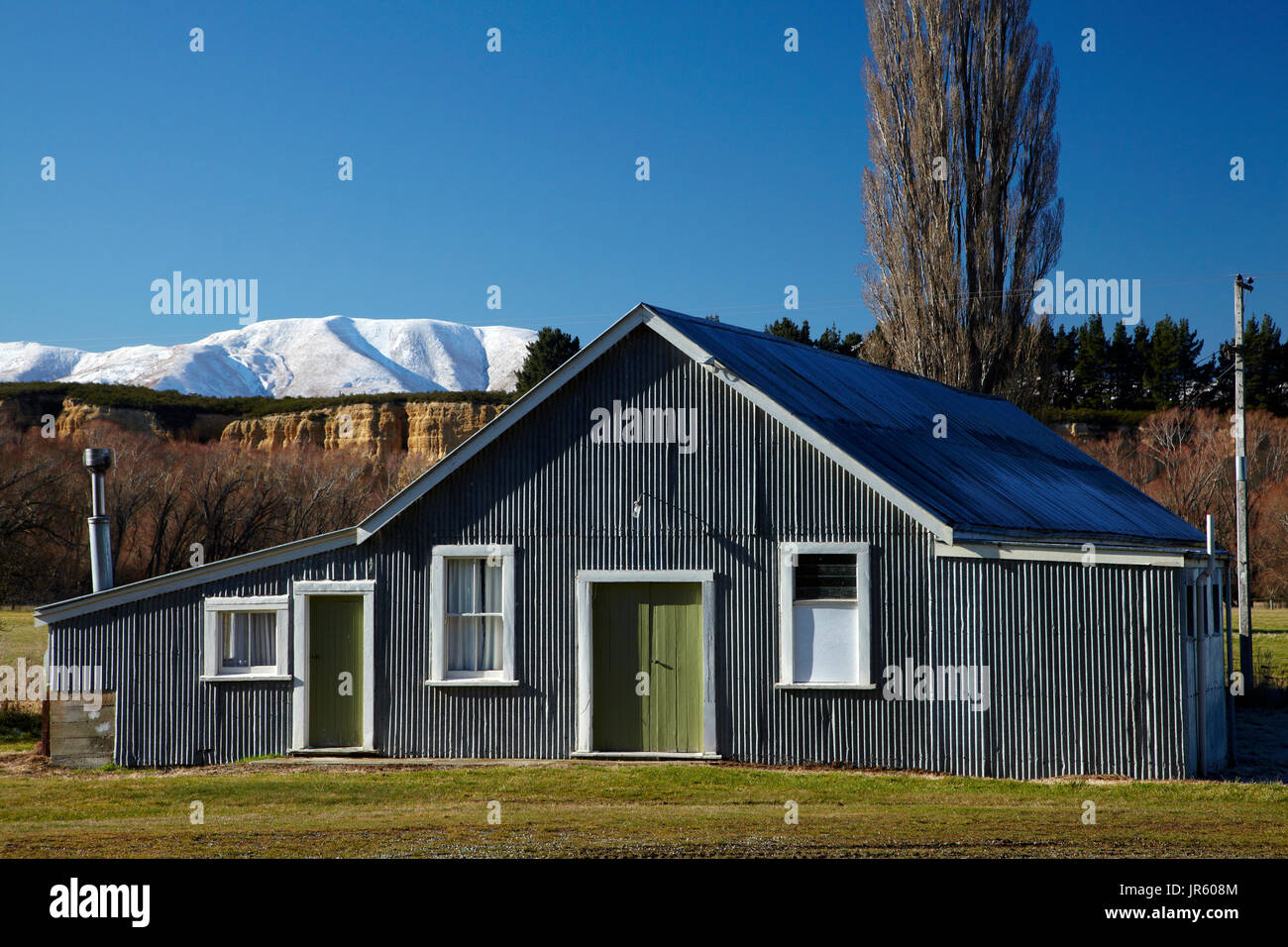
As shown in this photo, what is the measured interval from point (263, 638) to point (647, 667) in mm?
5573

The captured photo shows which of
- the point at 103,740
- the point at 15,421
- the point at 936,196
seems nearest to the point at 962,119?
the point at 936,196

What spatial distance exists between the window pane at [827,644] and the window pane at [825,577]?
15cm

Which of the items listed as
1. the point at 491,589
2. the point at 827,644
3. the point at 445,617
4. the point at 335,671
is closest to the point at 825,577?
the point at 827,644

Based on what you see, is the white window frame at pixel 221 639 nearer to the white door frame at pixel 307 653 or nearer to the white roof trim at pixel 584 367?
the white door frame at pixel 307 653

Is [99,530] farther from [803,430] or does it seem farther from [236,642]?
[803,430]

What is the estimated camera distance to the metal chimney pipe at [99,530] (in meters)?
22.1

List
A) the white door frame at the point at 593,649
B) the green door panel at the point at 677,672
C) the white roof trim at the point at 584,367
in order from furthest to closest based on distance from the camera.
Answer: the green door panel at the point at 677,672
the white door frame at the point at 593,649
the white roof trim at the point at 584,367

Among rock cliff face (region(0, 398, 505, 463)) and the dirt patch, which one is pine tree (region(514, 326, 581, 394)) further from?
the dirt patch

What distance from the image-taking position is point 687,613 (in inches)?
714

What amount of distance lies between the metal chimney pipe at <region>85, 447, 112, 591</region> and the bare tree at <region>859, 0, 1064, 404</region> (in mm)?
24246

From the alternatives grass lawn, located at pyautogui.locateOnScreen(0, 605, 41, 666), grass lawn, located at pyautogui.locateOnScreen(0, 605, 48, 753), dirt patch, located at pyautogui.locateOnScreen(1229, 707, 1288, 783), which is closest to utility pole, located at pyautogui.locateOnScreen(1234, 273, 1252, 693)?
dirt patch, located at pyautogui.locateOnScreen(1229, 707, 1288, 783)

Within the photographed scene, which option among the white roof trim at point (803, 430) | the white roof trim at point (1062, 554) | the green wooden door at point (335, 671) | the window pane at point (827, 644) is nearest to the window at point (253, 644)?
the green wooden door at point (335, 671)

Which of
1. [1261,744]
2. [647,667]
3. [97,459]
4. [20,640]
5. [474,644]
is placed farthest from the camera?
[20,640]

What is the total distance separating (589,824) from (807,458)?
275 inches
